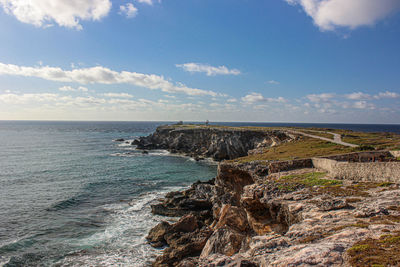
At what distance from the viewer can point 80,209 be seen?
2933cm

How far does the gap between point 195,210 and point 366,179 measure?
741 inches

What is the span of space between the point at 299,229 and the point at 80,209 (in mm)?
28121

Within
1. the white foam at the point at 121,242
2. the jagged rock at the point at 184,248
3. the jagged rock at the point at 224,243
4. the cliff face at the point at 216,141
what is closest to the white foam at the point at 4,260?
the white foam at the point at 121,242

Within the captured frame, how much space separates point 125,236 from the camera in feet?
74.6

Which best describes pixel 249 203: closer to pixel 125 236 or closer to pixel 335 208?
pixel 335 208

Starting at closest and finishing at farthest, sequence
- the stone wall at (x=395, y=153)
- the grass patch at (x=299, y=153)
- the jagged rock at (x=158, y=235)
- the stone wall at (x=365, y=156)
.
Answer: the jagged rock at (x=158, y=235)
the stone wall at (x=395, y=153)
the stone wall at (x=365, y=156)
the grass patch at (x=299, y=153)

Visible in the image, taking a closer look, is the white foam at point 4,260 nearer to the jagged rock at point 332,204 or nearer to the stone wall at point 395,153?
the jagged rock at point 332,204

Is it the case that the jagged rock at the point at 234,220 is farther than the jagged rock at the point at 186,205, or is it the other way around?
the jagged rock at the point at 186,205

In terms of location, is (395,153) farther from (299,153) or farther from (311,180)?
(311,180)

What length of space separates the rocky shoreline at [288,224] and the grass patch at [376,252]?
3 centimetres

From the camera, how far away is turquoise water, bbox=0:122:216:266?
1964 centimetres

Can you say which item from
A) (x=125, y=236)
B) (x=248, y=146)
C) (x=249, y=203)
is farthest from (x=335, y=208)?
(x=248, y=146)

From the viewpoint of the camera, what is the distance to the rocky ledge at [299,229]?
6.78 meters

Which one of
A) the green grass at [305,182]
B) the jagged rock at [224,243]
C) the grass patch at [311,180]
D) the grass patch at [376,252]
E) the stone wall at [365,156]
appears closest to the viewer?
the grass patch at [376,252]
